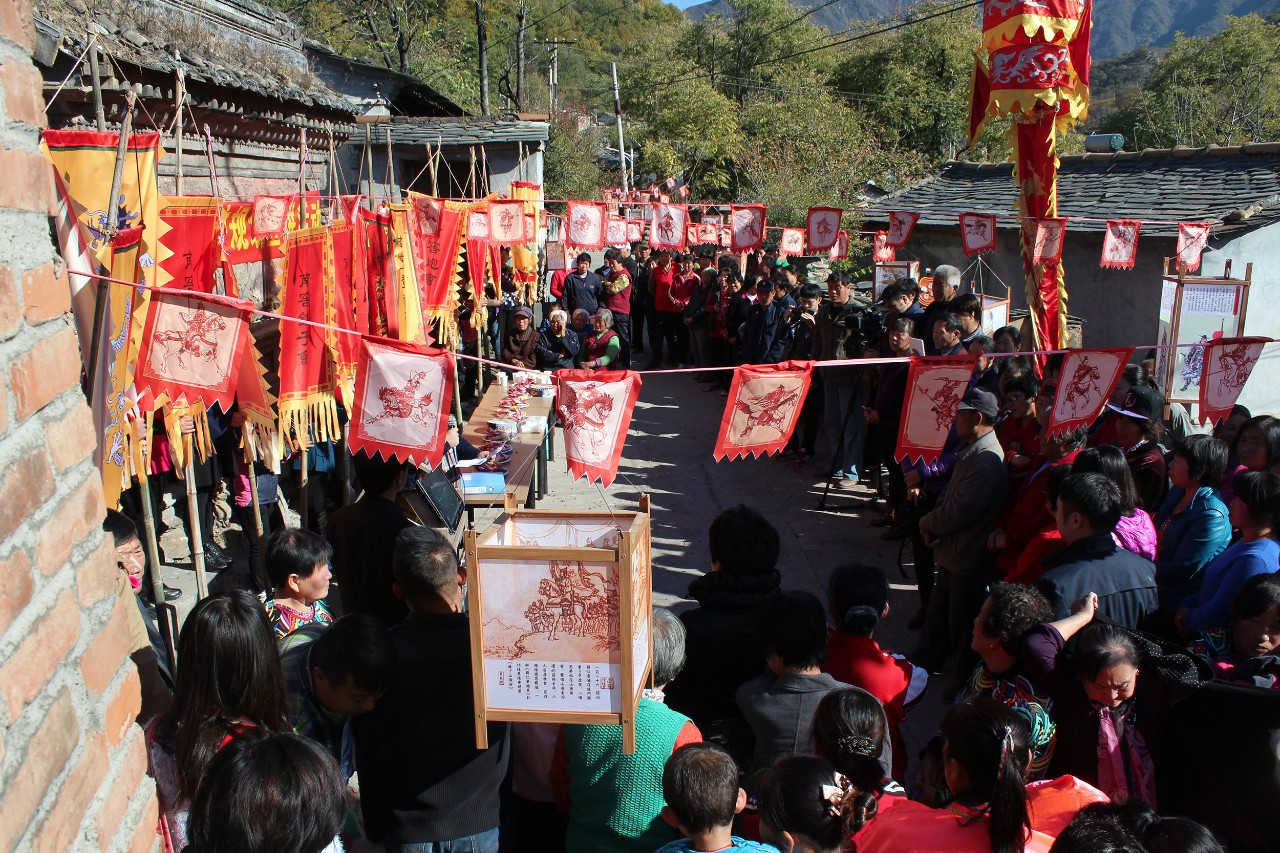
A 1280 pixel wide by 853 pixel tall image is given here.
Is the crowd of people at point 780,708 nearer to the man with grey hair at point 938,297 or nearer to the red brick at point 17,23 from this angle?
the red brick at point 17,23

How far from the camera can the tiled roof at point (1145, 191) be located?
11617 millimetres

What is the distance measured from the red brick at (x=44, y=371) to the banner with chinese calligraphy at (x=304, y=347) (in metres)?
3.28

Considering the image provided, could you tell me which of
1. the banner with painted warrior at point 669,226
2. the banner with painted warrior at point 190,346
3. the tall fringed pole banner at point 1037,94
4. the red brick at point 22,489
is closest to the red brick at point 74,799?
Answer: the red brick at point 22,489

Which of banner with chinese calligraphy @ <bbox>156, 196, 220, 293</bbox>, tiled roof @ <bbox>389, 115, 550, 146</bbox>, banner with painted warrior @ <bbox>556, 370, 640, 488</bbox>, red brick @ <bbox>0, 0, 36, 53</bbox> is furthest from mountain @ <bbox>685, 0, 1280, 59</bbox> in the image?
red brick @ <bbox>0, 0, 36, 53</bbox>

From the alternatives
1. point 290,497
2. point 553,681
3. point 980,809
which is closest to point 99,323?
point 553,681

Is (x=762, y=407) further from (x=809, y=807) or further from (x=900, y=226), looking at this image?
(x=900, y=226)

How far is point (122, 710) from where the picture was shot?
1.94m

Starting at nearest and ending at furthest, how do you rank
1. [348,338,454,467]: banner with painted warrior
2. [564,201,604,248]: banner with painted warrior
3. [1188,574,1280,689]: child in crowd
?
[1188,574,1280,689]: child in crowd, [348,338,454,467]: banner with painted warrior, [564,201,604,248]: banner with painted warrior

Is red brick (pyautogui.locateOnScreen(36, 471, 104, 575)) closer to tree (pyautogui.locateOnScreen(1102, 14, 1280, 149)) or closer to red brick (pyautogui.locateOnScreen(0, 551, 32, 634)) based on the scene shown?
red brick (pyautogui.locateOnScreen(0, 551, 32, 634))

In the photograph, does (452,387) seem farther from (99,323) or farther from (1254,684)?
(1254,684)

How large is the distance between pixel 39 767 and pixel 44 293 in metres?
0.84

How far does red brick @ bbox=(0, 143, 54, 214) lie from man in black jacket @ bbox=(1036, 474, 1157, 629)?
3.70m

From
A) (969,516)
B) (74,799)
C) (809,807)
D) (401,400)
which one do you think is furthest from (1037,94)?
(74,799)

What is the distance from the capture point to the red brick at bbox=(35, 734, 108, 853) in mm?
1607
